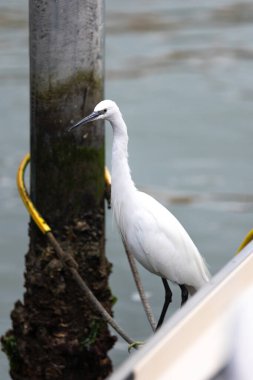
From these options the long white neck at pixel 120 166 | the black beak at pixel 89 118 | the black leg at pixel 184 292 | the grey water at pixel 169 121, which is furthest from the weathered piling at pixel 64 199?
the grey water at pixel 169 121

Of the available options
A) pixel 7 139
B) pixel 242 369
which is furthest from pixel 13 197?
pixel 242 369

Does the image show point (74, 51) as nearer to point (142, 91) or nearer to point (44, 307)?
point (44, 307)

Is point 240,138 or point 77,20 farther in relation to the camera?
point 240,138

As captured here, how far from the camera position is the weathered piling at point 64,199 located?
427 centimetres

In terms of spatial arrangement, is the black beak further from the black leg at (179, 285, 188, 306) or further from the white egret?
the black leg at (179, 285, 188, 306)

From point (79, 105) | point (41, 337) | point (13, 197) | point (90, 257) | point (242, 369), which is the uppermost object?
point (242, 369)

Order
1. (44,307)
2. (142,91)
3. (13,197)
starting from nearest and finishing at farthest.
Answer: (44,307) < (13,197) < (142,91)

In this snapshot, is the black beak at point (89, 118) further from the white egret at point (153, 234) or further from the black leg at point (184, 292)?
the black leg at point (184, 292)

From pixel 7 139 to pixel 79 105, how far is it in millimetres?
4680

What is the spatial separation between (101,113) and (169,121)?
524 cm

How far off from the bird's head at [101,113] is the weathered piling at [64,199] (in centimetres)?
Result: 14

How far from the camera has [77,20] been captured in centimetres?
423

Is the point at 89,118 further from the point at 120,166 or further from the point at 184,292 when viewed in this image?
the point at 184,292

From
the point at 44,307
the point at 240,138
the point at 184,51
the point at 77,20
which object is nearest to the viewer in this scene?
the point at 77,20
